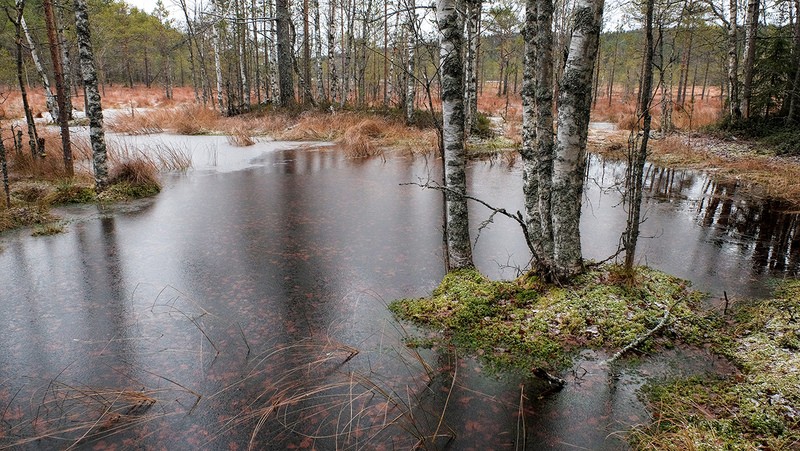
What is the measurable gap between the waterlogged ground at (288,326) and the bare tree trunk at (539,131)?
99 cm

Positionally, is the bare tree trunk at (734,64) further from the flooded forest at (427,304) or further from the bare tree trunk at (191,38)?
the bare tree trunk at (191,38)

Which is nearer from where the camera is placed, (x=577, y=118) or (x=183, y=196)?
(x=577, y=118)

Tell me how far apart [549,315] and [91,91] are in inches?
316

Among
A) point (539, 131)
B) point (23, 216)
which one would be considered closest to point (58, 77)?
point (23, 216)

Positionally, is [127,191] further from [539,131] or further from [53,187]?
[539,131]

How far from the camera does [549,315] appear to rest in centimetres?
397

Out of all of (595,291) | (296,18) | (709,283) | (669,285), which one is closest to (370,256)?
(595,291)

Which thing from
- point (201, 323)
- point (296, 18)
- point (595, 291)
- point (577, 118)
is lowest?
point (201, 323)

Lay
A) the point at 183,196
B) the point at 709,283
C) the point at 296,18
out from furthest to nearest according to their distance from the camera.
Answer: the point at 296,18 → the point at 183,196 → the point at 709,283

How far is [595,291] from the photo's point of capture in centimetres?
420

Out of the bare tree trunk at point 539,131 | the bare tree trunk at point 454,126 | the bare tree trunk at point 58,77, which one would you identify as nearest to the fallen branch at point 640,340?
the bare tree trunk at point 539,131

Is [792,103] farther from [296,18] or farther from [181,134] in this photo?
[296,18]

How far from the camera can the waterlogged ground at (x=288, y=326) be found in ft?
9.47

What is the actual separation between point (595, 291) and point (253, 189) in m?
7.22
